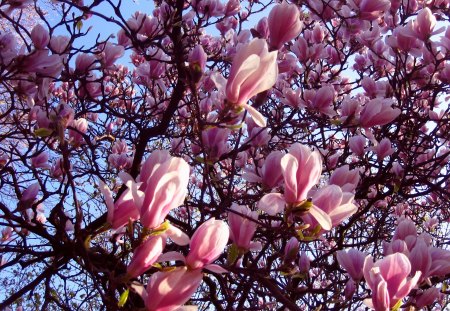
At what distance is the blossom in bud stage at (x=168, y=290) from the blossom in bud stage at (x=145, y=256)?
3cm

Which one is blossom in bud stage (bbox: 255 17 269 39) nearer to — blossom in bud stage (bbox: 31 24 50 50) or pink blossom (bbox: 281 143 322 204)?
blossom in bud stage (bbox: 31 24 50 50)

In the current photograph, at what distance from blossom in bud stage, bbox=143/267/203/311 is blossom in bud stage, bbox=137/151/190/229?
98 millimetres

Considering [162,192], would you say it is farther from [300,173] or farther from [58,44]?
[58,44]

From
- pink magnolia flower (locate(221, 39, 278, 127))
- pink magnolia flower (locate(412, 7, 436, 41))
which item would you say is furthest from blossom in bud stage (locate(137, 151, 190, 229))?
pink magnolia flower (locate(412, 7, 436, 41))

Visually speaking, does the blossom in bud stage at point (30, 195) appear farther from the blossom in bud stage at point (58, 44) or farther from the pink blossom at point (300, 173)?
the pink blossom at point (300, 173)

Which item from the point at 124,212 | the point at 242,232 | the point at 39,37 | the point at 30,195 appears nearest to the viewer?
the point at 124,212

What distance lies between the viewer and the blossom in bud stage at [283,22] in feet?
4.78

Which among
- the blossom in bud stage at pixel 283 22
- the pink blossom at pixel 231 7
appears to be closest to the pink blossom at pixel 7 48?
the blossom in bud stage at pixel 283 22

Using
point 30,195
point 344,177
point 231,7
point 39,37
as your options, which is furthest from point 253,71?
point 231,7

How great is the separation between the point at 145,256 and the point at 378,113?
1.24 meters

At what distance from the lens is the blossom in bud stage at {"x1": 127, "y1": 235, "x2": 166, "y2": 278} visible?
0.90 meters

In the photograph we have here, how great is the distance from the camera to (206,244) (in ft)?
2.99

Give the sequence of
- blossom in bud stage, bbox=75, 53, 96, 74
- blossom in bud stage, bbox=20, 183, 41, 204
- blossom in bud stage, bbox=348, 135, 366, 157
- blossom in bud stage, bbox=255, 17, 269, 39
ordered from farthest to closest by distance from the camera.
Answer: blossom in bud stage, bbox=348, 135, 366, 157, blossom in bud stage, bbox=255, 17, 269, 39, blossom in bud stage, bbox=75, 53, 96, 74, blossom in bud stage, bbox=20, 183, 41, 204

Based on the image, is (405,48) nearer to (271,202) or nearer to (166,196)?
(271,202)
